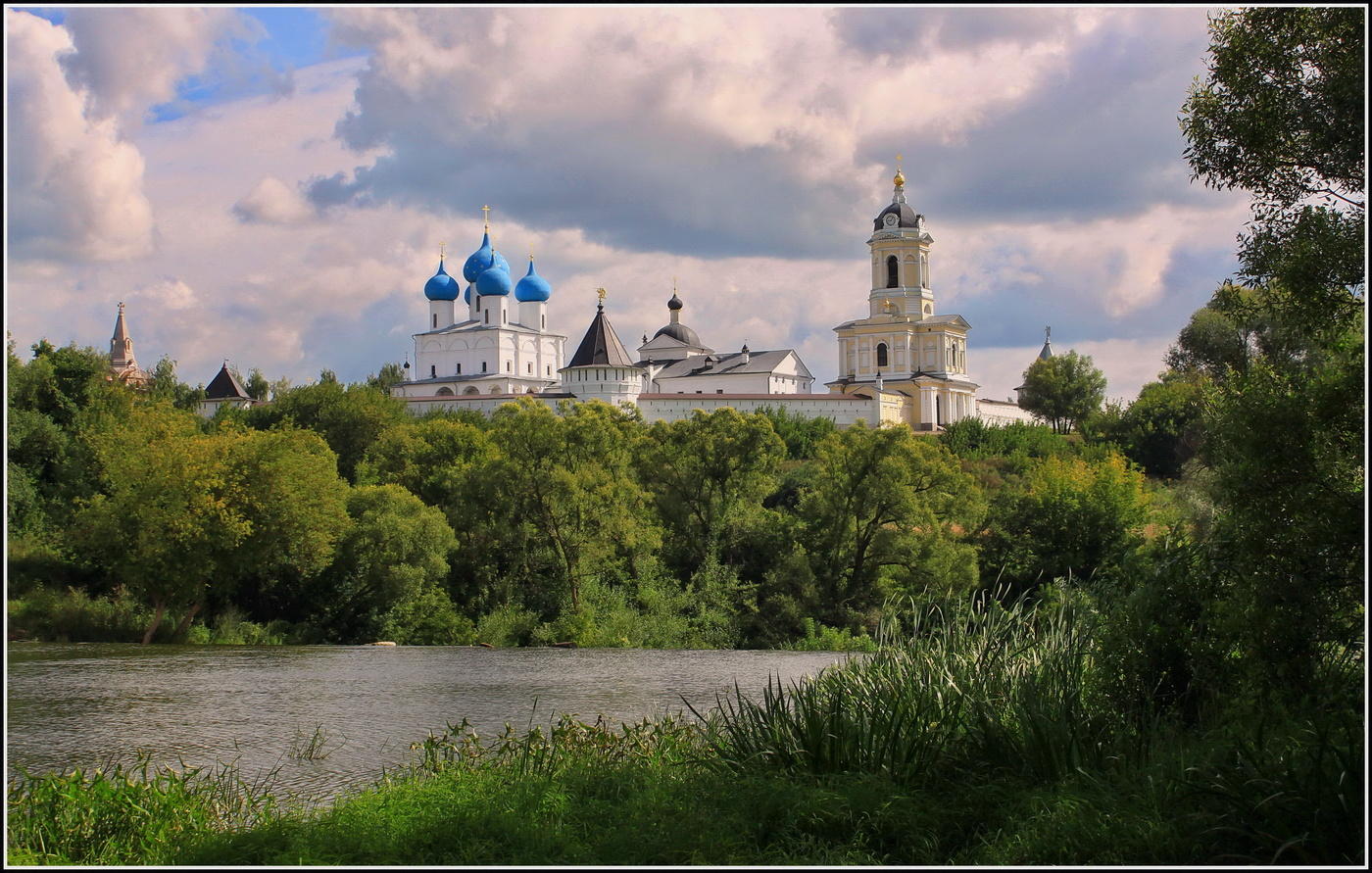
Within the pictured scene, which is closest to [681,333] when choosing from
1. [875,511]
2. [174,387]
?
[174,387]

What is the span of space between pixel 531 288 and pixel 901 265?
2347cm

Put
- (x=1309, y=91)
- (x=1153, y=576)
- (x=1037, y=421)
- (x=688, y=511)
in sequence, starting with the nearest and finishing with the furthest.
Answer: (x=1309, y=91) < (x=1153, y=576) < (x=688, y=511) < (x=1037, y=421)

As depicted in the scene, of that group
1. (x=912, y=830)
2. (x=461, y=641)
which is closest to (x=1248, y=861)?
(x=912, y=830)

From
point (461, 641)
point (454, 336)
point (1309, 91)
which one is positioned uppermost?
point (454, 336)

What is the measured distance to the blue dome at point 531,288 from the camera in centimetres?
8838

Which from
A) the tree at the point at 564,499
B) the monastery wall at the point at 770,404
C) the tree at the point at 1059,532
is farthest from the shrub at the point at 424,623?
the monastery wall at the point at 770,404

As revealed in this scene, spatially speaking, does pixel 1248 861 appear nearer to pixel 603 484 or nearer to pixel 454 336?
pixel 603 484

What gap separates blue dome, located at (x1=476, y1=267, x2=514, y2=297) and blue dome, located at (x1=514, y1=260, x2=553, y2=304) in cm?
147

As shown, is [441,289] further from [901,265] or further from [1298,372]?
[1298,372]

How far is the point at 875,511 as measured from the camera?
101ft

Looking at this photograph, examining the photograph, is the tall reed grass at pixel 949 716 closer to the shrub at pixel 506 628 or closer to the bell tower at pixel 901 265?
the shrub at pixel 506 628

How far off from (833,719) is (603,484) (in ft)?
72.9

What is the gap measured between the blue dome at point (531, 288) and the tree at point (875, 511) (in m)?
59.1

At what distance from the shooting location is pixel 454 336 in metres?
86.4
